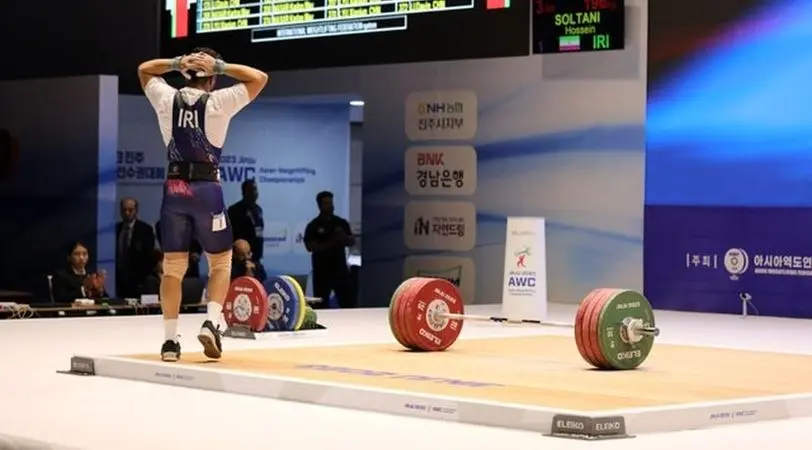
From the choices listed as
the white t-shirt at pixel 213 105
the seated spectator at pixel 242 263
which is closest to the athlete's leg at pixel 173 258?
the white t-shirt at pixel 213 105

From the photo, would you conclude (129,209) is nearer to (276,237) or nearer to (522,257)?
(276,237)

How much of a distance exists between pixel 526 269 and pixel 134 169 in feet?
22.5

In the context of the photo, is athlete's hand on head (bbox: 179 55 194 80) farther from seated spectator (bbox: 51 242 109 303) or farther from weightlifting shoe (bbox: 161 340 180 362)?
seated spectator (bbox: 51 242 109 303)

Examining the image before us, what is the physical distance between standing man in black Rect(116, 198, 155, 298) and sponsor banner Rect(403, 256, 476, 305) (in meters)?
2.43

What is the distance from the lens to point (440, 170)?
14492 millimetres

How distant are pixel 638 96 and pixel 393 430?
7.54 m

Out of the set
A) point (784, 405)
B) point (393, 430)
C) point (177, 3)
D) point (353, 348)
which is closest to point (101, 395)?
point (393, 430)

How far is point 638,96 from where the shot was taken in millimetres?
12852

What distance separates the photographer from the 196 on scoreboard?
1267 centimetres

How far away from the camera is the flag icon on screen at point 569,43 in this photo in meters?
12.9

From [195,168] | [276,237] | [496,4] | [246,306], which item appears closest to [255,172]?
[276,237]

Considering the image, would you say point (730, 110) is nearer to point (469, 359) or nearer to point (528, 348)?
point (528, 348)

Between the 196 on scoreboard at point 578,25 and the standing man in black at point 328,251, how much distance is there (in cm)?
324

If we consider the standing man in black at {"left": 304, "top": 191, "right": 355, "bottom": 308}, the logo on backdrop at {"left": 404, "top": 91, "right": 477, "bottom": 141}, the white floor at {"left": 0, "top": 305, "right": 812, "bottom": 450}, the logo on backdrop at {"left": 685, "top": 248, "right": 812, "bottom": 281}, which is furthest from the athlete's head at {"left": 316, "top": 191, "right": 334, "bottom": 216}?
the white floor at {"left": 0, "top": 305, "right": 812, "bottom": 450}
